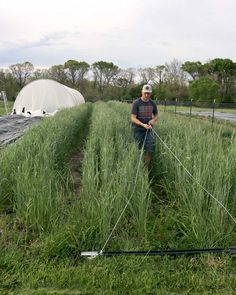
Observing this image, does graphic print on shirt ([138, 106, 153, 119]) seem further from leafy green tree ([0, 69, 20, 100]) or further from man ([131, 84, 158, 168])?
leafy green tree ([0, 69, 20, 100])

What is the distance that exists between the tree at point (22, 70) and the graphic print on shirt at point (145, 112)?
211 feet

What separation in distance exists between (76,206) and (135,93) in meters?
50.3

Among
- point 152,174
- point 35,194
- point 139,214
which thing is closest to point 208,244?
point 139,214

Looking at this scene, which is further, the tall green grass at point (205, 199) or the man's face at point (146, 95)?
the man's face at point (146, 95)

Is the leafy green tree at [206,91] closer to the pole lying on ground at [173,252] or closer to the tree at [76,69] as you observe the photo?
the tree at [76,69]

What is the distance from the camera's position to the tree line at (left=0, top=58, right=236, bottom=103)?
49.1 metres

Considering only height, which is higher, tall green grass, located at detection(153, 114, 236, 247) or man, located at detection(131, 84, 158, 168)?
man, located at detection(131, 84, 158, 168)

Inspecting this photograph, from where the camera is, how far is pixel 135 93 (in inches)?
2068

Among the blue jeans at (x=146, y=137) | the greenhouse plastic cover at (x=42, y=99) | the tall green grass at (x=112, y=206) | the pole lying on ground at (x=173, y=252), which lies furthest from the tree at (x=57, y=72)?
the pole lying on ground at (x=173, y=252)

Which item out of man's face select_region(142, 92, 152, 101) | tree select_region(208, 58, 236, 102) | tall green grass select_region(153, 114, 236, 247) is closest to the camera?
tall green grass select_region(153, 114, 236, 247)

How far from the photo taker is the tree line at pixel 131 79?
161ft

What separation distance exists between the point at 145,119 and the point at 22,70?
66.3 meters

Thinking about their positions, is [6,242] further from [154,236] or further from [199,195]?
[199,195]

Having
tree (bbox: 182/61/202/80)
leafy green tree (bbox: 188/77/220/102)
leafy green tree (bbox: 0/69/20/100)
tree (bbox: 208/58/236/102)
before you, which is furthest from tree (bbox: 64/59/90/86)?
leafy green tree (bbox: 188/77/220/102)
